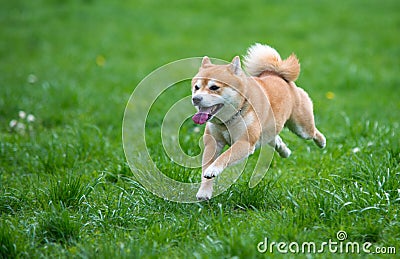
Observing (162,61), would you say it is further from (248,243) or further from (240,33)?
(248,243)

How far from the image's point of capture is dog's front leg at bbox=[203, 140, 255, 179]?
4.36 metres

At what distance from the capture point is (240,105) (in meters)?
4.69

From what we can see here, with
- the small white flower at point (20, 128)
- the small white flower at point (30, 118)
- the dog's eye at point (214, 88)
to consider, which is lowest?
the small white flower at point (20, 128)

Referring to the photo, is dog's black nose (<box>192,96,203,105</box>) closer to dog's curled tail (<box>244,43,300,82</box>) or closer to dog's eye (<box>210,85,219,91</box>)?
dog's eye (<box>210,85,219,91</box>)

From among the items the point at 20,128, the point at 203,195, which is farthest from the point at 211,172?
the point at 20,128

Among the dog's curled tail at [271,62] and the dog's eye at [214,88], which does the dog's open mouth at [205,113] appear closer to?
the dog's eye at [214,88]

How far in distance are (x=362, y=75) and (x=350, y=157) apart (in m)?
4.68

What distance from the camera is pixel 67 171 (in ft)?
18.3

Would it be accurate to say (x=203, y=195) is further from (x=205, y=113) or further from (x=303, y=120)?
(x=303, y=120)

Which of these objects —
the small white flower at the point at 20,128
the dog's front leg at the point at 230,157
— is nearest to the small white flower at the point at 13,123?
the small white flower at the point at 20,128

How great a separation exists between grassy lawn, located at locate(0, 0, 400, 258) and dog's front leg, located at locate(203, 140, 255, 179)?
0.85 ft

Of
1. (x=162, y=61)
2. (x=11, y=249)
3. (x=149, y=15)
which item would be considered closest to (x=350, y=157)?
(x=11, y=249)

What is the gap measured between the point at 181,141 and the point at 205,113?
1794 millimetres

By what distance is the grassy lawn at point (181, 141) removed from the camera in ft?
12.9
